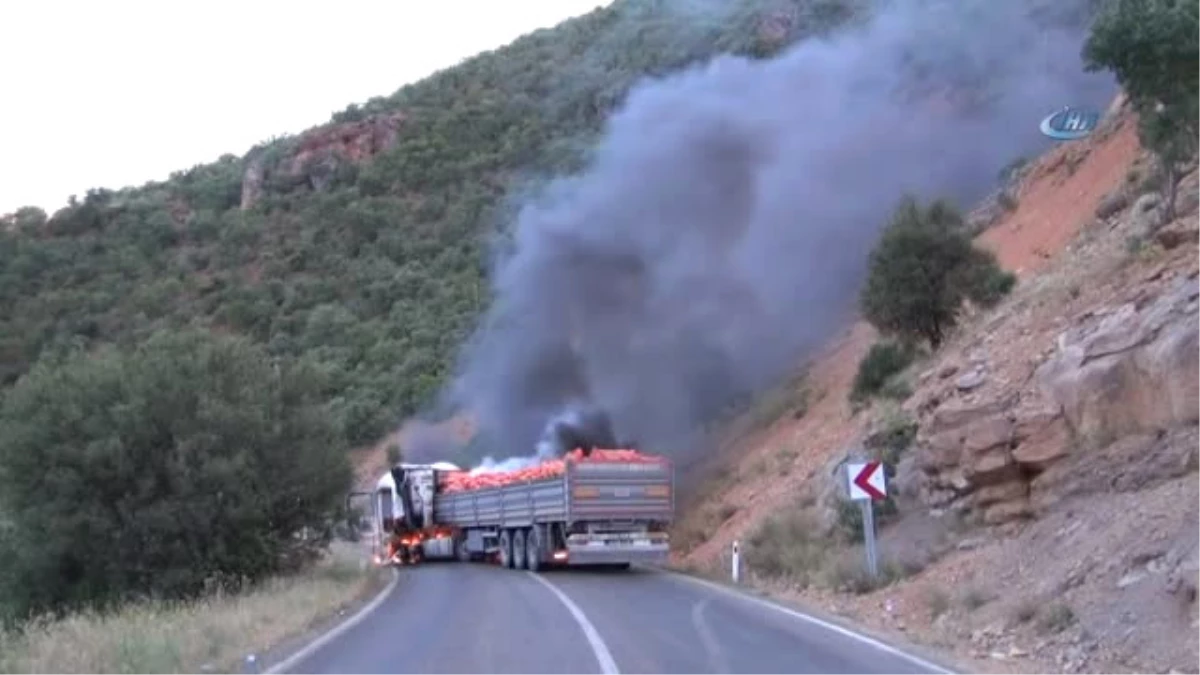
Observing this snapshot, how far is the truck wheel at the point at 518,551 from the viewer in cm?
4088

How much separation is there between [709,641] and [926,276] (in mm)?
21370

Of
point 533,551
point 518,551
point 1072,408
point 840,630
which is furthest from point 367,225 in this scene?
point 840,630

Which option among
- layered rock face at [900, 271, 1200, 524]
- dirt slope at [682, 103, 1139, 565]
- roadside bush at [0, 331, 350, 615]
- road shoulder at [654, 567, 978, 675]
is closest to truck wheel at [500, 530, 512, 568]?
dirt slope at [682, 103, 1139, 565]

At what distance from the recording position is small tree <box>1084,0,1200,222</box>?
27719 millimetres

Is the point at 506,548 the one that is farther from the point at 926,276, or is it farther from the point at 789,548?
the point at 926,276

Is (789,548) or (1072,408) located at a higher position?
(1072,408)

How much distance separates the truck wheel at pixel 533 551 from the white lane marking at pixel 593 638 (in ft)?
24.0

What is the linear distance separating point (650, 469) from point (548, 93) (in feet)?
192

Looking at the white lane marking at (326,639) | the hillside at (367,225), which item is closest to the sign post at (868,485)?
the white lane marking at (326,639)

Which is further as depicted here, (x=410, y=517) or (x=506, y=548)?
(x=410, y=517)

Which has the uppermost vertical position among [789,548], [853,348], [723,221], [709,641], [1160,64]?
[723,221]

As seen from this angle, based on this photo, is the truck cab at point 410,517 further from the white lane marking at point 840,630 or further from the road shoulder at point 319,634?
the white lane marking at point 840,630
